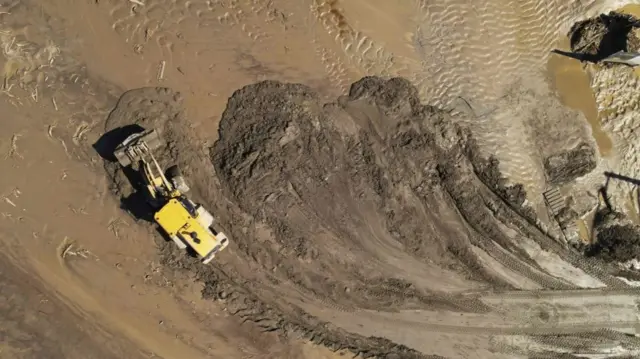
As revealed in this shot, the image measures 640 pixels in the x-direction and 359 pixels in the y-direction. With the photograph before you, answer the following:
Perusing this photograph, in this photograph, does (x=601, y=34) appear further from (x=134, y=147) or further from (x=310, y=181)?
(x=134, y=147)

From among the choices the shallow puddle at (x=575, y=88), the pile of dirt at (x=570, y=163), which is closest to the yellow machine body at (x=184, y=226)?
the pile of dirt at (x=570, y=163)

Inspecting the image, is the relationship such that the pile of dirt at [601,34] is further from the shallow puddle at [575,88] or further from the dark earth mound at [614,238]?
the dark earth mound at [614,238]

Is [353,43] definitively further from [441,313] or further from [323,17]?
[441,313]

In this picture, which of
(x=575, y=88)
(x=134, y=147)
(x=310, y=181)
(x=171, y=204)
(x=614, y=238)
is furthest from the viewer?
(x=575, y=88)

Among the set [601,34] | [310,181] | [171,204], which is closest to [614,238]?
[601,34]

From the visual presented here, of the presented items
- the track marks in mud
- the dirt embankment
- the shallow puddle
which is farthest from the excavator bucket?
the shallow puddle

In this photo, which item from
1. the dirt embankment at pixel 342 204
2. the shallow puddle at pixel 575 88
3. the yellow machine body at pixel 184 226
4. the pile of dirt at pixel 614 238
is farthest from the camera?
the shallow puddle at pixel 575 88

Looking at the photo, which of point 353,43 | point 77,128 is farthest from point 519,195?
point 77,128

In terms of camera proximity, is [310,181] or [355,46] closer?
[310,181]
